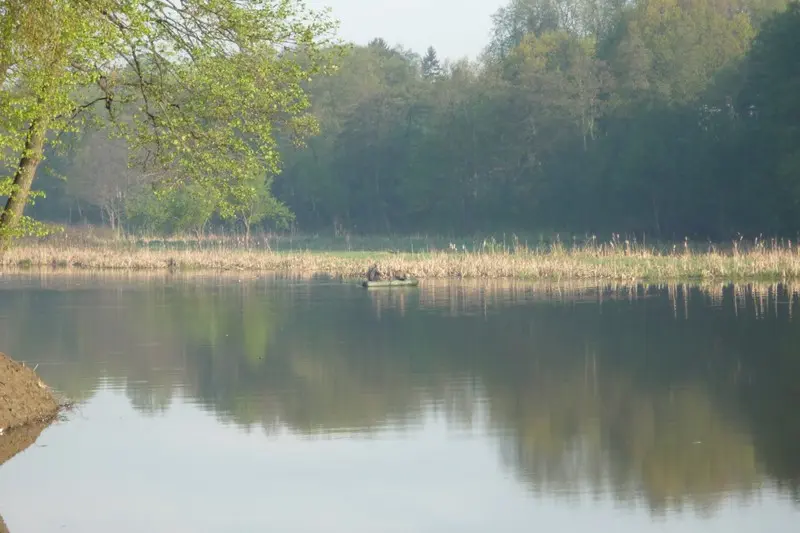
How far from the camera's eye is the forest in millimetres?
68938

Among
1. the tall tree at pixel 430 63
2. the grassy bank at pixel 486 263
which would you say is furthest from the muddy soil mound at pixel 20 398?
the tall tree at pixel 430 63

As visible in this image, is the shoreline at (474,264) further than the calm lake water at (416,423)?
Yes

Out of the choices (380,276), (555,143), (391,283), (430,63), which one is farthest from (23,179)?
(430,63)

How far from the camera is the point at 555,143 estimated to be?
86.9 m

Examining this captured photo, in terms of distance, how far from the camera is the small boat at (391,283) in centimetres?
4716

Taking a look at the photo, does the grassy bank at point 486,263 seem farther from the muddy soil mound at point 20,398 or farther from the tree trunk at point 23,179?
the muddy soil mound at point 20,398

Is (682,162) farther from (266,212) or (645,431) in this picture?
(645,431)

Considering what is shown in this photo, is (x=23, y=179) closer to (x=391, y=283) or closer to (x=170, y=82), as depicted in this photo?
(x=170, y=82)

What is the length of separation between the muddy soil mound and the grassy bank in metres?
30.9

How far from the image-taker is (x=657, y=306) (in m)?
37.9

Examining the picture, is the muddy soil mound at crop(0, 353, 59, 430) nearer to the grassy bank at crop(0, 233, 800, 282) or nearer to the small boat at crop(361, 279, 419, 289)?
the small boat at crop(361, 279, 419, 289)

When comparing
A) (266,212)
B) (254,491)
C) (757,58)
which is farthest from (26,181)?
(266,212)

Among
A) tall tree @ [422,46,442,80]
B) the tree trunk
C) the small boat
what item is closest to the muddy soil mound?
the tree trunk

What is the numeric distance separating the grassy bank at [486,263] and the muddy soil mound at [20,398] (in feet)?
102
